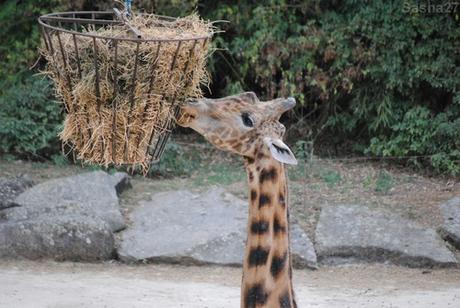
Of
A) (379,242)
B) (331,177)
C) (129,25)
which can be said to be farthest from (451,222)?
A: (129,25)

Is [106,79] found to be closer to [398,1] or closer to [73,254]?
[73,254]

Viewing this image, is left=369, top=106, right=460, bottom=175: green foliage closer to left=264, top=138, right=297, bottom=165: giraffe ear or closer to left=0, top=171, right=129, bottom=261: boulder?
left=0, top=171, right=129, bottom=261: boulder

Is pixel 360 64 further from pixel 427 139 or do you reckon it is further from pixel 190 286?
pixel 190 286

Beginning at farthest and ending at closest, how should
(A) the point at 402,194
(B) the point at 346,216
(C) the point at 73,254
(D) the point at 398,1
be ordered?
(D) the point at 398,1 < (A) the point at 402,194 < (B) the point at 346,216 < (C) the point at 73,254

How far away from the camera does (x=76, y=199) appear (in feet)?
30.0

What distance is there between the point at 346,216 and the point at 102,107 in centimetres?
498

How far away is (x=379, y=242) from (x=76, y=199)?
2935 millimetres

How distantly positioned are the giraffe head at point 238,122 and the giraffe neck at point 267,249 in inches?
6.8

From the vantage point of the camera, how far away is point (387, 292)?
24.8 feet

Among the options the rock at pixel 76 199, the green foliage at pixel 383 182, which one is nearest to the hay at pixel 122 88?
the rock at pixel 76 199

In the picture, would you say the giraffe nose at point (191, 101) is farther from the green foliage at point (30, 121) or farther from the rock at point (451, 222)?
the green foliage at point (30, 121)

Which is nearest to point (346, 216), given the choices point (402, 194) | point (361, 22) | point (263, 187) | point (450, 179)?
point (402, 194)

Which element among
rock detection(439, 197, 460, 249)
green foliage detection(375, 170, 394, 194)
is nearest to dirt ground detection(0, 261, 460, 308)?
rock detection(439, 197, 460, 249)

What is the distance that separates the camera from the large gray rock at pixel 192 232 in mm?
8281
